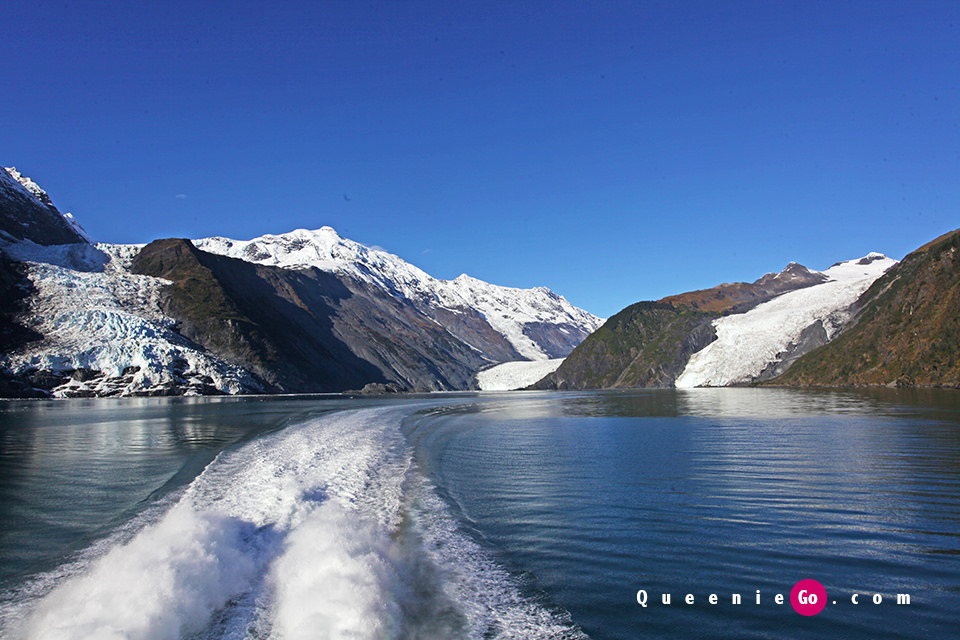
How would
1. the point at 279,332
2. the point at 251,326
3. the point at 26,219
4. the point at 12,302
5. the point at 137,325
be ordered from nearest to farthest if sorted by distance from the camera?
the point at 12,302 < the point at 137,325 < the point at 251,326 < the point at 279,332 < the point at 26,219

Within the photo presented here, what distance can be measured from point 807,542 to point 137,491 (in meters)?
16.9

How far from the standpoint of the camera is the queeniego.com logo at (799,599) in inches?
303

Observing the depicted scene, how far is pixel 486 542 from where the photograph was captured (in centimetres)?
1091

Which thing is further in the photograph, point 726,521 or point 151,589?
point 726,521

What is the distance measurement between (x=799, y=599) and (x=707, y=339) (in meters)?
151

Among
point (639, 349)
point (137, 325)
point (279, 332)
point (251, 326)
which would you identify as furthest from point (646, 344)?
point (137, 325)

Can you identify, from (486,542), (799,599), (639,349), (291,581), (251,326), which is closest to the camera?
(799,599)

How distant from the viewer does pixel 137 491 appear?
16.5 metres

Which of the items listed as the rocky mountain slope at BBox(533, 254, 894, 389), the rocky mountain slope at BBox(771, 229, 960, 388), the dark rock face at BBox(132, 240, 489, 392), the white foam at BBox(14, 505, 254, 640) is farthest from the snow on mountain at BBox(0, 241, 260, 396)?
the white foam at BBox(14, 505, 254, 640)

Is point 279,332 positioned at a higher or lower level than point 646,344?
higher

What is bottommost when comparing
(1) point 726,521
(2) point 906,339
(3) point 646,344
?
(1) point 726,521

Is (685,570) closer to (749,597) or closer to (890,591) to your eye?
(749,597)

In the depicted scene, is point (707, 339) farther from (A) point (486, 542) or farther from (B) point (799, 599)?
(B) point (799, 599)

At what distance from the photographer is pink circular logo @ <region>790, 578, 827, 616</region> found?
7548mm
